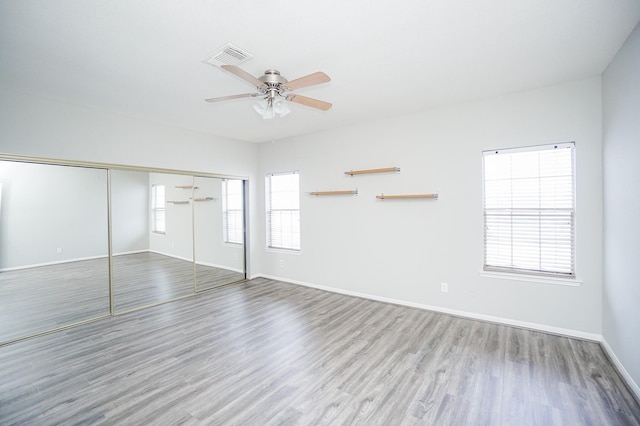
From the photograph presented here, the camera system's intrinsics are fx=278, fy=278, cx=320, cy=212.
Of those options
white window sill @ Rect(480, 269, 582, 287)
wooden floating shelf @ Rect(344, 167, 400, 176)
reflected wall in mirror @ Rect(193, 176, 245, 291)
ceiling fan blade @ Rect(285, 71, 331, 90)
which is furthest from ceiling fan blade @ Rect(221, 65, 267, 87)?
white window sill @ Rect(480, 269, 582, 287)

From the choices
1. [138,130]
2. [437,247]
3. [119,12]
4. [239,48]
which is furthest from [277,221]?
[119,12]

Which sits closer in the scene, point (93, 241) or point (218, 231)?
point (93, 241)

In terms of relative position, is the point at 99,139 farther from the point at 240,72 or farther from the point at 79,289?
the point at 240,72

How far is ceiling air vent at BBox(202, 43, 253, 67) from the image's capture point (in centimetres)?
229

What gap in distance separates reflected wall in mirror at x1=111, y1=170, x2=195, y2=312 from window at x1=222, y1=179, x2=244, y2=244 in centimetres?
72

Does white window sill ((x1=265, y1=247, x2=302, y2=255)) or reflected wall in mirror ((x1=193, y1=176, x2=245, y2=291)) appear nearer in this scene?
reflected wall in mirror ((x1=193, y1=176, x2=245, y2=291))

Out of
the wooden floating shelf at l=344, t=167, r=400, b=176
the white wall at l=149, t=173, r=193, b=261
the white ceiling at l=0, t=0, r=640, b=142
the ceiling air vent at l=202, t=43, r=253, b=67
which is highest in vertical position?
the white ceiling at l=0, t=0, r=640, b=142

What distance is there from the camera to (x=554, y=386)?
226 cm

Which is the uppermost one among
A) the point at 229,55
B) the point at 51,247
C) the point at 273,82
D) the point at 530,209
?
the point at 229,55

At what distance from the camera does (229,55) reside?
7.83 feet

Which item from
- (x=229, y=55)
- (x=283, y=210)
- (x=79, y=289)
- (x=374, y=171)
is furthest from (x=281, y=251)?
(x=229, y=55)

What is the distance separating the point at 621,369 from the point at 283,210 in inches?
190

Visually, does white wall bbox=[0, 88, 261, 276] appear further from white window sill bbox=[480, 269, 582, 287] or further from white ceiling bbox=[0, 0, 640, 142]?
white window sill bbox=[480, 269, 582, 287]

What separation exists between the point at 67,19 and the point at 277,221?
4143 mm
